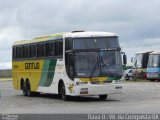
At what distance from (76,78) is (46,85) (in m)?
4.74

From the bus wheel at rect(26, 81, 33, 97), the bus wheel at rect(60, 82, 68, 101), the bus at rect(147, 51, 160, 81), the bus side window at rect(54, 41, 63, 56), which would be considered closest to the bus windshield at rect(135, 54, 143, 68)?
the bus at rect(147, 51, 160, 81)

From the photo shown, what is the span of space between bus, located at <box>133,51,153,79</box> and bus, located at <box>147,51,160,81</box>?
4.01 m

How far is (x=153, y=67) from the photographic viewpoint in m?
61.5

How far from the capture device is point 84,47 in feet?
92.9

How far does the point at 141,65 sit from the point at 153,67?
6308mm

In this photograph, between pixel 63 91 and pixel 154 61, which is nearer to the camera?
pixel 63 91

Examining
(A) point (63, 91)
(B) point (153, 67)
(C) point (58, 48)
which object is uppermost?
(C) point (58, 48)

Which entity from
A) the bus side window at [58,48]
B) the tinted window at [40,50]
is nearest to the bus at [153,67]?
the tinted window at [40,50]

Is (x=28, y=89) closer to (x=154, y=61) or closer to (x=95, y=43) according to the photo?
(x=95, y=43)

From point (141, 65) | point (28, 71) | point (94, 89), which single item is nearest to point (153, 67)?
point (141, 65)

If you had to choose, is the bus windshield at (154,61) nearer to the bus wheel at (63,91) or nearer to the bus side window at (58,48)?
the bus side window at (58,48)

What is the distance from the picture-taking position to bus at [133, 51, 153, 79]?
67000 millimetres

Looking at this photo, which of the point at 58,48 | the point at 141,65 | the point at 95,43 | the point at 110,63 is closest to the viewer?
the point at 110,63

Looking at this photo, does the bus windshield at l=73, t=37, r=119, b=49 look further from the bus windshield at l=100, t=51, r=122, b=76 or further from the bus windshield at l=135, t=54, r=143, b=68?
the bus windshield at l=135, t=54, r=143, b=68
